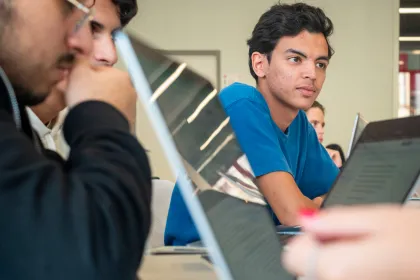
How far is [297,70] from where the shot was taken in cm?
141

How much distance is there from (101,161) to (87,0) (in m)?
0.22

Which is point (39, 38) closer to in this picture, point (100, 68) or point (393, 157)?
point (100, 68)

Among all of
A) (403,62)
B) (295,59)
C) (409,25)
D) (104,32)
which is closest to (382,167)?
(104,32)

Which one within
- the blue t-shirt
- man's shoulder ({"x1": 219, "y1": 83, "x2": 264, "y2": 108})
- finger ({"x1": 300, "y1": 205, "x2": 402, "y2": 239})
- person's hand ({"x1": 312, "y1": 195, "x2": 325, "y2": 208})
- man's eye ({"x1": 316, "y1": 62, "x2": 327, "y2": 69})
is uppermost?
finger ({"x1": 300, "y1": 205, "x2": 402, "y2": 239})

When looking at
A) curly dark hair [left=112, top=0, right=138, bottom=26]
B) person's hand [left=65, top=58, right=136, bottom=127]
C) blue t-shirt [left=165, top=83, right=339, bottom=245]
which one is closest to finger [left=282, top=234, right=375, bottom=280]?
person's hand [left=65, top=58, right=136, bottom=127]

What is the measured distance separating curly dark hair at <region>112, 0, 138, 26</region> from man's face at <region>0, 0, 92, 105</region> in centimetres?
29

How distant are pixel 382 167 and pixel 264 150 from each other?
553 millimetres

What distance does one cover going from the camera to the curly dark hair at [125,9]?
0.90 metres

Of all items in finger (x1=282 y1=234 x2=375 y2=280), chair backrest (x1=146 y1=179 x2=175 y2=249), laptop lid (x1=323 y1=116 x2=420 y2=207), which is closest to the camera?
finger (x1=282 y1=234 x2=375 y2=280)

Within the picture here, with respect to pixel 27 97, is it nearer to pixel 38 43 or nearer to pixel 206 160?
pixel 38 43

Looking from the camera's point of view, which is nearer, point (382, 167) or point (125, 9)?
point (382, 167)

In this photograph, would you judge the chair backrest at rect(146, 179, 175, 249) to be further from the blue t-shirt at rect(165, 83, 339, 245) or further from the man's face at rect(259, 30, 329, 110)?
the man's face at rect(259, 30, 329, 110)

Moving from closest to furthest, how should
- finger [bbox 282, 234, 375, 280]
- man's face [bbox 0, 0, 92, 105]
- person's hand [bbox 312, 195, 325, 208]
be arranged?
finger [bbox 282, 234, 375, 280], man's face [bbox 0, 0, 92, 105], person's hand [bbox 312, 195, 325, 208]

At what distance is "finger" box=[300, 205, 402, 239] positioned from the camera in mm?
235
